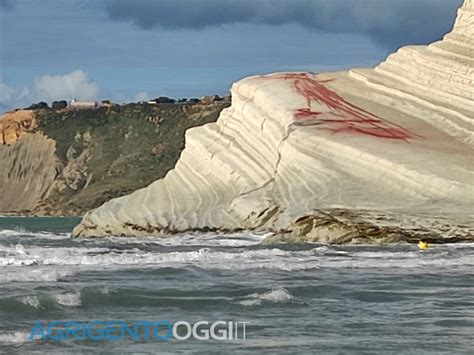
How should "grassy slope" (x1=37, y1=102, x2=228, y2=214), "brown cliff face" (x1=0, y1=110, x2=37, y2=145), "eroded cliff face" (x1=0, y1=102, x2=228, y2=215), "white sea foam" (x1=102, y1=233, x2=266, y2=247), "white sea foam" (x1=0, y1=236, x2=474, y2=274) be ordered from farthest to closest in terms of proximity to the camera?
1. "brown cliff face" (x1=0, y1=110, x2=37, y2=145)
2. "eroded cliff face" (x1=0, y1=102, x2=228, y2=215)
3. "grassy slope" (x1=37, y1=102, x2=228, y2=214)
4. "white sea foam" (x1=102, y1=233, x2=266, y2=247)
5. "white sea foam" (x1=0, y1=236, x2=474, y2=274)

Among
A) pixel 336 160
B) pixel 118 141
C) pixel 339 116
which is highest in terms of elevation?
pixel 339 116

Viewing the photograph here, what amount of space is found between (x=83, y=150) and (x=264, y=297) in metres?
113

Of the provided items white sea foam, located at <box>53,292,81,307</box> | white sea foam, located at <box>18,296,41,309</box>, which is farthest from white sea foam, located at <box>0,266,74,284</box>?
white sea foam, located at <box>18,296,41,309</box>

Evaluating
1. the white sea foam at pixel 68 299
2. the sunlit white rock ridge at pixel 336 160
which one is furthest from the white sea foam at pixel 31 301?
the sunlit white rock ridge at pixel 336 160

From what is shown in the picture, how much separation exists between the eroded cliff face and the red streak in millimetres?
74201

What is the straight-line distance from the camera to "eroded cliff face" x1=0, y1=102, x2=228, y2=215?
115 meters

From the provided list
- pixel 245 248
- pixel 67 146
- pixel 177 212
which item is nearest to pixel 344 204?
pixel 245 248

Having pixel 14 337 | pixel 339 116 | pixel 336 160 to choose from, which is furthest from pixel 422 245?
pixel 14 337

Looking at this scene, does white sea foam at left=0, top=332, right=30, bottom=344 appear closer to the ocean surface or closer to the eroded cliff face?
the ocean surface

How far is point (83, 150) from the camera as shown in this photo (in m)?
125

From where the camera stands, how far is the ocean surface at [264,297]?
1019 centimetres

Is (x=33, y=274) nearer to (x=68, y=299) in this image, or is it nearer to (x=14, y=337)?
(x=68, y=299)

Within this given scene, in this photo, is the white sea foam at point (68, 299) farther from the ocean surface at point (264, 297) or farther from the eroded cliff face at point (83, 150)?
the eroded cliff face at point (83, 150)

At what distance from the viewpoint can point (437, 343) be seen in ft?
33.4
